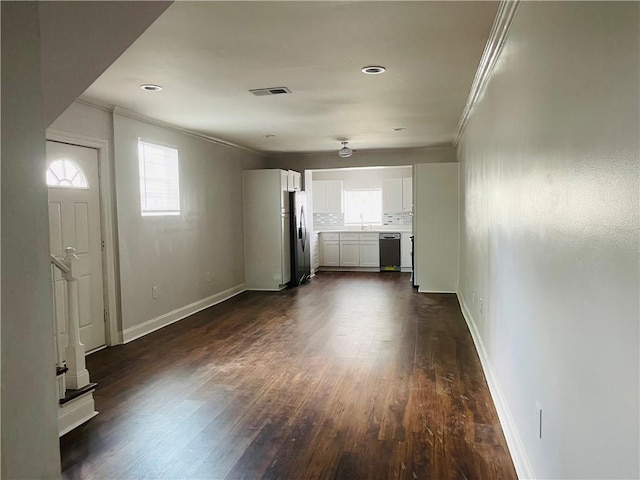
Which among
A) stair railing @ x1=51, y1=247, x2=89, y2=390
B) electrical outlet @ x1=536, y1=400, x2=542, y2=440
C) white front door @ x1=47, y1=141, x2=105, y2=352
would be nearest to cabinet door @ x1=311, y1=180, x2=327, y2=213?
white front door @ x1=47, y1=141, x2=105, y2=352

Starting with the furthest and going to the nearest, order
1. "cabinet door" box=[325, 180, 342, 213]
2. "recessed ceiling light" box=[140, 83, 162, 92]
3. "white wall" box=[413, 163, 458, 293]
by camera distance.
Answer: "cabinet door" box=[325, 180, 342, 213] < "white wall" box=[413, 163, 458, 293] < "recessed ceiling light" box=[140, 83, 162, 92]

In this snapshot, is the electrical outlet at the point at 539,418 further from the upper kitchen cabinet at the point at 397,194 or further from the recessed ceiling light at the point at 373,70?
the upper kitchen cabinet at the point at 397,194

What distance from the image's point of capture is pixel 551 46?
1.63 m

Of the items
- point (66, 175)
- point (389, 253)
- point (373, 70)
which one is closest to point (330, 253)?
point (389, 253)

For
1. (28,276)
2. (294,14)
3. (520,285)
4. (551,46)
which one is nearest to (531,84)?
(551,46)

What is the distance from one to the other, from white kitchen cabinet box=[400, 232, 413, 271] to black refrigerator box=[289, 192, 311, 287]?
2211mm

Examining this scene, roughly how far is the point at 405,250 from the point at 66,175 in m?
6.81

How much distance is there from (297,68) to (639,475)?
3020 millimetres

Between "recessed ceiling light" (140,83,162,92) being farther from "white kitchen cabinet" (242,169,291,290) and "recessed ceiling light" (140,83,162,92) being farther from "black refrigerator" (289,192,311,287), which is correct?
"black refrigerator" (289,192,311,287)

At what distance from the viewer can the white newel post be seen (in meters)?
2.97

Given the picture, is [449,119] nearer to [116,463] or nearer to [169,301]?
[169,301]

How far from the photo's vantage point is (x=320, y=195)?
10469 millimetres

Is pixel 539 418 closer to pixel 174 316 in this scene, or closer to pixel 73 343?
pixel 73 343

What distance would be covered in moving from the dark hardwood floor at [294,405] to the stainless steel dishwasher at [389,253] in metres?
4.30
